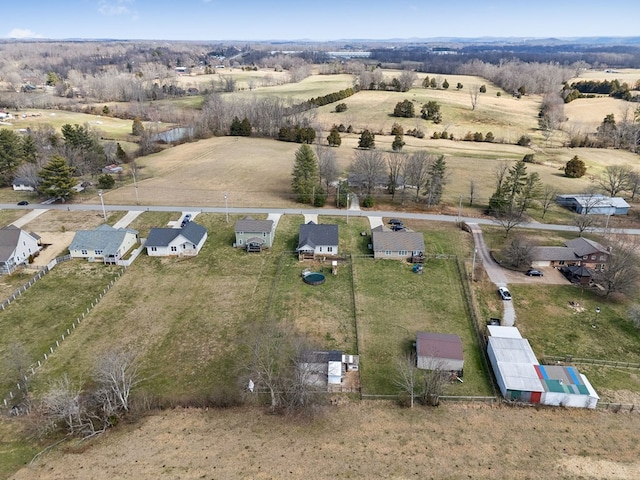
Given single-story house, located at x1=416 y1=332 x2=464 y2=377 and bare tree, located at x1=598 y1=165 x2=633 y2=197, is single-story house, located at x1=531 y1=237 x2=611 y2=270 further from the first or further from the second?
bare tree, located at x1=598 y1=165 x2=633 y2=197

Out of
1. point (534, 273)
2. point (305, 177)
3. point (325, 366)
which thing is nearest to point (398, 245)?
point (534, 273)

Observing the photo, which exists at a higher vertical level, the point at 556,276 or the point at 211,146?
the point at 211,146

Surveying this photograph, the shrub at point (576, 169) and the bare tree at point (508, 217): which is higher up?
the shrub at point (576, 169)

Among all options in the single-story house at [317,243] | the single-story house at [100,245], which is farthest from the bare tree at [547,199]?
the single-story house at [100,245]

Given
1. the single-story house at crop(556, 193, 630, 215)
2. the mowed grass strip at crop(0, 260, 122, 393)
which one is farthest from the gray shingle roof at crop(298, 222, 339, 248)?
the single-story house at crop(556, 193, 630, 215)

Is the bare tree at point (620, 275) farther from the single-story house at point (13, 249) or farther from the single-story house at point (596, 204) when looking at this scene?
the single-story house at point (13, 249)

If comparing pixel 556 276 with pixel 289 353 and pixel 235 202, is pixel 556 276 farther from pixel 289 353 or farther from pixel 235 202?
pixel 235 202

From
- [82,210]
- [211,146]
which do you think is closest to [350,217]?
[82,210]
